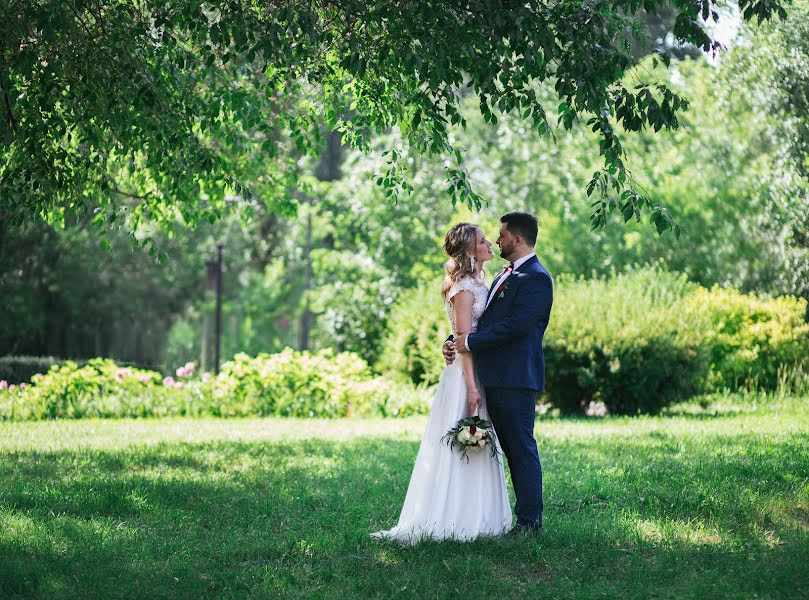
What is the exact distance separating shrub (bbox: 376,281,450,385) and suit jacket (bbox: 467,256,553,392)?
947 centimetres

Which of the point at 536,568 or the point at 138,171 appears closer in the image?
the point at 536,568

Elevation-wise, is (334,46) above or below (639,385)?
above

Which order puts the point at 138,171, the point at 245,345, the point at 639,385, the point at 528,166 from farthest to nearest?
the point at 245,345, the point at 528,166, the point at 639,385, the point at 138,171

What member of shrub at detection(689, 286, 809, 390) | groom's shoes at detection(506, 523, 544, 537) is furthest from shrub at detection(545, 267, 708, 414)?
groom's shoes at detection(506, 523, 544, 537)

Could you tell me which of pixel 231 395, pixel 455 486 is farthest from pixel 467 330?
pixel 231 395

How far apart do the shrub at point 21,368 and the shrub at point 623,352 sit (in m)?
12.6

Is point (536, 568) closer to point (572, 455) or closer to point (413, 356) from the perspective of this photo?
point (572, 455)

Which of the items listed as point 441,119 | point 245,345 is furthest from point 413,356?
point 245,345

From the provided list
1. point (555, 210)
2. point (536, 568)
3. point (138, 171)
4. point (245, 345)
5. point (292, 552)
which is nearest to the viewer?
point (536, 568)

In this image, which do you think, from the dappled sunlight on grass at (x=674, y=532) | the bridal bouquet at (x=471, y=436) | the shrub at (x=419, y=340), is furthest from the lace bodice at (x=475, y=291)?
the shrub at (x=419, y=340)

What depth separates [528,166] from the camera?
991 inches

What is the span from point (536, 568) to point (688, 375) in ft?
28.3

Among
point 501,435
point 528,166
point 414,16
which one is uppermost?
point 528,166

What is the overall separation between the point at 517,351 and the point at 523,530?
1134mm
